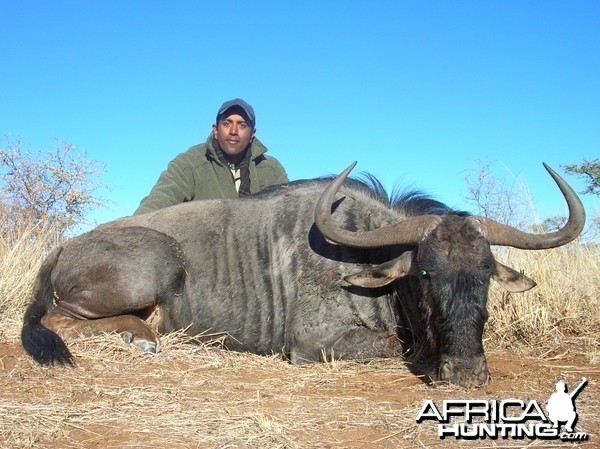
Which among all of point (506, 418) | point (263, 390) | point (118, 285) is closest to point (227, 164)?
point (118, 285)

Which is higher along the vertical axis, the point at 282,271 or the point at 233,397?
the point at 282,271

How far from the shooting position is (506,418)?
2703 mm

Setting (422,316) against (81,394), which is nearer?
(81,394)

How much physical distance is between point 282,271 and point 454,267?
5.16ft

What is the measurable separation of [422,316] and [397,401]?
0.83m

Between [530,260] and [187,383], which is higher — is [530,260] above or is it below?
above

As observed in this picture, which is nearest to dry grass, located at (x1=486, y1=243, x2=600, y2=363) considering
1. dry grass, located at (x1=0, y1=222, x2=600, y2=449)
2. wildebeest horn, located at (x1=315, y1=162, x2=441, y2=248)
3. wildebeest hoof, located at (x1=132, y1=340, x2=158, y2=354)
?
dry grass, located at (x1=0, y1=222, x2=600, y2=449)

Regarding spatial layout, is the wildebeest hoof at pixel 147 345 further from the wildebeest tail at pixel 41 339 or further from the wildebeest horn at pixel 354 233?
the wildebeest horn at pixel 354 233

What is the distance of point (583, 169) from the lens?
1325cm

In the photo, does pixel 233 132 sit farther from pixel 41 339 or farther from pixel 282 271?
pixel 41 339

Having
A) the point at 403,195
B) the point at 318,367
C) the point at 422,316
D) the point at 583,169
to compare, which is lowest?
the point at 318,367

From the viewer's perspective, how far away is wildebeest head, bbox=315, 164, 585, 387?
136 inches

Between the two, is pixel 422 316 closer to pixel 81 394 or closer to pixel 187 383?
pixel 187 383

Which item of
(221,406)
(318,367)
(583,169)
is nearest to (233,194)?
(318,367)
